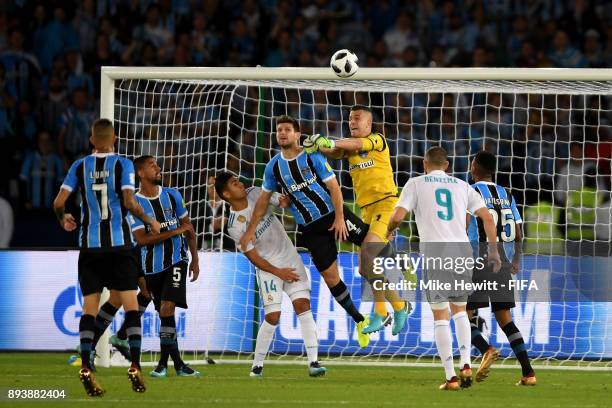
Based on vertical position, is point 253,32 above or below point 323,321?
above

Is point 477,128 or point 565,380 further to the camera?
point 477,128

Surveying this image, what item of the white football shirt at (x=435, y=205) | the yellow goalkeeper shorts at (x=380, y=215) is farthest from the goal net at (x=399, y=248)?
the white football shirt at (x=435, y=205)

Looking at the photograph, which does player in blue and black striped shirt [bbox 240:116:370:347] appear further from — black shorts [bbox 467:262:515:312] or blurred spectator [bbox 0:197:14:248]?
blurred spectator [bbox 0:197:14:248]

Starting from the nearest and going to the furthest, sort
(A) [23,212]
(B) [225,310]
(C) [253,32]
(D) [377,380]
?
(D) [377,380], (B) [225,310], (A) [23,212], (C) [253,32]

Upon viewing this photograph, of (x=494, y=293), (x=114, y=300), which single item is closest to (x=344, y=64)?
(x=494, y=293)

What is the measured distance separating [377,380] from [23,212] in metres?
6.60

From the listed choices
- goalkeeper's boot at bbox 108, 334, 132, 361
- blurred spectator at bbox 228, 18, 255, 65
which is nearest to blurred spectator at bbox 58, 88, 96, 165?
blurred spectator at bbox 228, 18, 255, 65

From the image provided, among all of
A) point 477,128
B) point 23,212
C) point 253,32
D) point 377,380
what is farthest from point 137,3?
point 377,380

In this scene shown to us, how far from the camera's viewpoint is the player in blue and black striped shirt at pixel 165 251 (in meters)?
10.8

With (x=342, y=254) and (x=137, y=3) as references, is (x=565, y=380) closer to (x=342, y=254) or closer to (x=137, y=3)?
(x=342, y=254)

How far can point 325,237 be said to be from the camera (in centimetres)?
1092

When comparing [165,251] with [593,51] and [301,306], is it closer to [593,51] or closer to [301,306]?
[301,306]

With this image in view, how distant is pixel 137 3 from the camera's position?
18875 millimetres

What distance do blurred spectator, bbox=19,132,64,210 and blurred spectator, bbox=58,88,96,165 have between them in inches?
9.0
